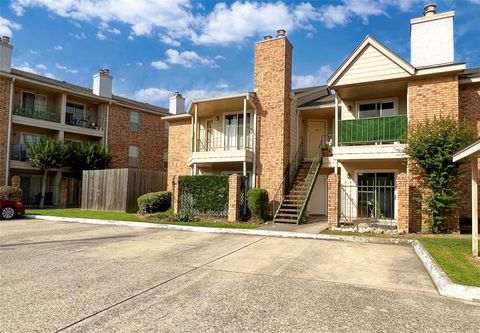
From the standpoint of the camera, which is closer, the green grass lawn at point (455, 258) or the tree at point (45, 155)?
the green grass lawn at point (455, 258)

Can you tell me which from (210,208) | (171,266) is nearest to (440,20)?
(210,208)

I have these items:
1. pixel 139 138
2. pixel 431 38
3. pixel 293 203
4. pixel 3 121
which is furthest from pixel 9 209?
pixel 431 38

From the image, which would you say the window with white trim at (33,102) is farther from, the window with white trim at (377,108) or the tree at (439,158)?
the tree at (439,158)

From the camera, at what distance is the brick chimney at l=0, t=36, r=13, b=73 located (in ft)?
78.1

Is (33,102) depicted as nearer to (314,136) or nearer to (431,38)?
(314,136)

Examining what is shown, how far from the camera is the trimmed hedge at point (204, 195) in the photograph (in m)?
16.4

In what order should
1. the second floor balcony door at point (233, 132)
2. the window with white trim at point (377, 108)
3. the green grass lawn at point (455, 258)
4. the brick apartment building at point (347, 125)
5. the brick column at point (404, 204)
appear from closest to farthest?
the green grass lawn at point (455, 258), the brick column at point (404, 204), the brick apartment building at point (347, 125), the window with white trim at point (377, 108), the second floor balcony door at point (233, 132)

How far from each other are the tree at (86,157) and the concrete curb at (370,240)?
357 inches

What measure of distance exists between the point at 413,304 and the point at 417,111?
10.8 metres

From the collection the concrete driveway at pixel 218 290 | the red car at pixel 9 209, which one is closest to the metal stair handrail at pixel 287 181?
the concrete driveway at pixel 218 290

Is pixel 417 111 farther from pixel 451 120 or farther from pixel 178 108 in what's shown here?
pixel 178 108

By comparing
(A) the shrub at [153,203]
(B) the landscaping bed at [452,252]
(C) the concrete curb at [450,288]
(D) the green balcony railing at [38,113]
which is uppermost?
(D) the green balcony railing at [38,113]

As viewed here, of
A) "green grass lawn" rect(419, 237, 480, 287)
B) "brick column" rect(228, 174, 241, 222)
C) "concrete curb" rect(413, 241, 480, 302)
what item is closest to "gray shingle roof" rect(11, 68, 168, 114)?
"brick column" rect(228, 174, 241, 222)

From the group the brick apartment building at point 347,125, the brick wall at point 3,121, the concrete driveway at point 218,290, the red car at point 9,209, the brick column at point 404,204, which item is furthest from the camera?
the brick wall at point 3,121
